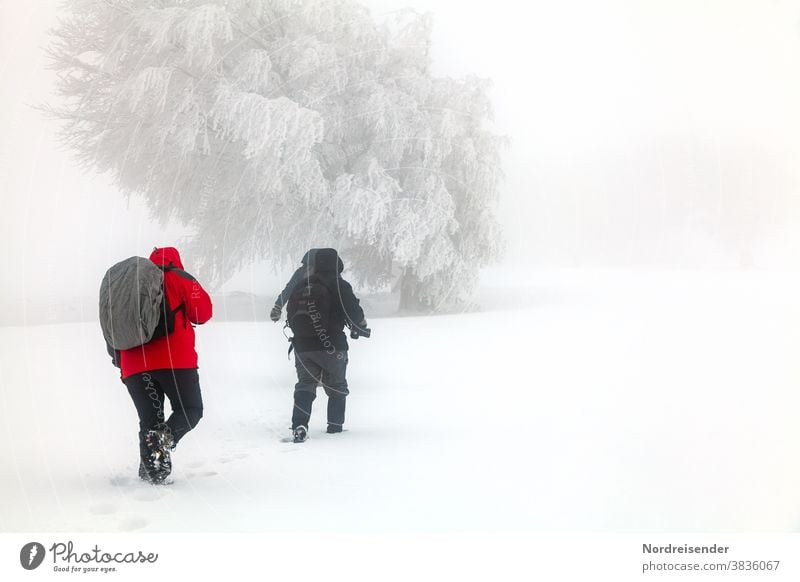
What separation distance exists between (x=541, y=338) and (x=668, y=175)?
5.03ft

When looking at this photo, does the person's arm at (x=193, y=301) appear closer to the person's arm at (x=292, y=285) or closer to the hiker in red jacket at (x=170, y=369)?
the hiker in red jacket at (x=170, y=369)

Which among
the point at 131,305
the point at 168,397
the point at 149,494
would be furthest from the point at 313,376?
the point at 131,305

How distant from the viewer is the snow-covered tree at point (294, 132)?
632cm

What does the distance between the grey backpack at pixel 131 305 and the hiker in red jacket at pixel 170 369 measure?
6cm

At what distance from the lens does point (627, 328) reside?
559 cm

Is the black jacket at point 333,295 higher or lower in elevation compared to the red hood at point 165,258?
lower

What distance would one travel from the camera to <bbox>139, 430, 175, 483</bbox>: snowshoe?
3131mm

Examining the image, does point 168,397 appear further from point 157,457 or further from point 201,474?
point 201,474

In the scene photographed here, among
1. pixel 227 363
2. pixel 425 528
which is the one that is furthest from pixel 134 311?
pixel 227 363

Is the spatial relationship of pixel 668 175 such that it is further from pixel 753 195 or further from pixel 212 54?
pixel 212 54

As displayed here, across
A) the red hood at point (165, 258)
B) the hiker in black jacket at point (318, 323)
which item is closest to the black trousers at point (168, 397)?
the red hood at point (165, 258)

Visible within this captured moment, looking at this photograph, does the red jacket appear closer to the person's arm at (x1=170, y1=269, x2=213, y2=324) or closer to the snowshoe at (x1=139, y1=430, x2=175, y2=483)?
the person's arm at (x1=170, y1=269, x2=213, y2=324)

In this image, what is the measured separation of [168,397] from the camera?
3107mm

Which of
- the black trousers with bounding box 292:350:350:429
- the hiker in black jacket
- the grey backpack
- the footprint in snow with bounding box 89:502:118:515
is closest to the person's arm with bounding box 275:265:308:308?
the hiker in black jacket
